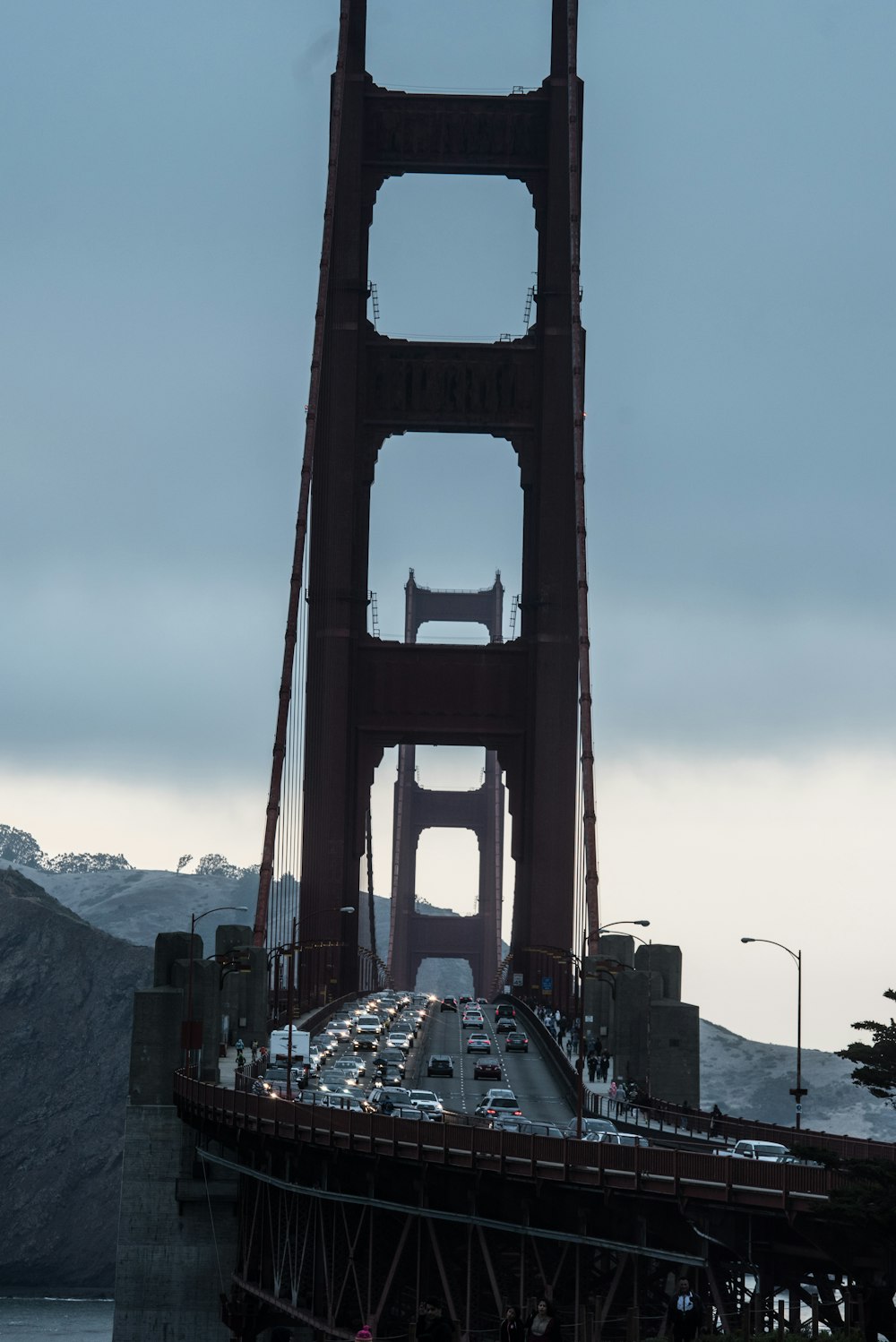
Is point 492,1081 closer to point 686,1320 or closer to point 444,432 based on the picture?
point 444,432

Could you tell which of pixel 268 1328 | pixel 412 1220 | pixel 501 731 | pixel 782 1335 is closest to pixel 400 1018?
pixel 501 731

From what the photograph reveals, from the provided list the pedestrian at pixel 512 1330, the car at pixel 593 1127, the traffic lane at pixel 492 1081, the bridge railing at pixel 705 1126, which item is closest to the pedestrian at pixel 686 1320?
the pedestrian at pixel 512 1330

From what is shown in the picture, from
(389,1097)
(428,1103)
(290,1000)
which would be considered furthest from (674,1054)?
(428,1103)

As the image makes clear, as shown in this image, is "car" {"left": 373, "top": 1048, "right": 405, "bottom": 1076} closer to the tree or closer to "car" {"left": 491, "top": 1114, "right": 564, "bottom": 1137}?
"car" {"left": 491, "top": 1114, "right": 564, "bottom": 1137}

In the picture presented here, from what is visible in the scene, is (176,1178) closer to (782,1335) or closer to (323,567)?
(782,1335)

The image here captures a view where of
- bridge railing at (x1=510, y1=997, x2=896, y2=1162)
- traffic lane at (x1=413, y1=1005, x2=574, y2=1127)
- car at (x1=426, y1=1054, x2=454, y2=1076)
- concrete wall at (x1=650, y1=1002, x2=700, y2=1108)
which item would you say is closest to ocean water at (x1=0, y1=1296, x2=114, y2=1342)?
traffic lane at (x1=413, y1=1005, x2=574, y2=1127)

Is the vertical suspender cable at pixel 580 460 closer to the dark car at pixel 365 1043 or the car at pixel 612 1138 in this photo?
the dark car at pixel 365 1043

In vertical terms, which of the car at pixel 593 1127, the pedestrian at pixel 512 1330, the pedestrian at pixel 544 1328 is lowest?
the pedestrian at pixel 512 1330
